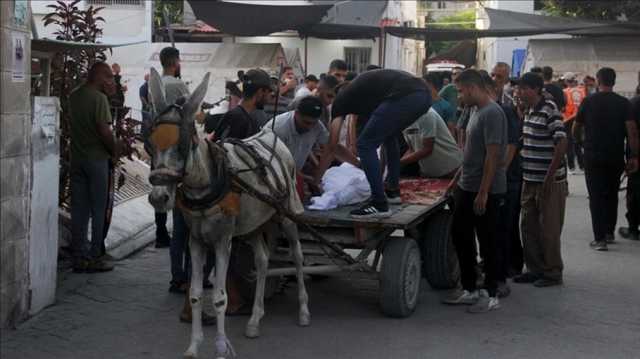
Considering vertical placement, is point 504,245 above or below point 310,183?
below

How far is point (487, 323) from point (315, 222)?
1.66 m

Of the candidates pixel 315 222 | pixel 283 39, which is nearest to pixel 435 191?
pixel 315 222

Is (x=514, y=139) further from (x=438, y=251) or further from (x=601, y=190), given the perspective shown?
(x=601, y=190)

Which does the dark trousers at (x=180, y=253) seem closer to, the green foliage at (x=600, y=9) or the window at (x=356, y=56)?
the green foliage at (x=600, y=9)

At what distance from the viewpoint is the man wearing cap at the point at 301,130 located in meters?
7.21

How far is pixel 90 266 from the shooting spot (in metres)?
8.59

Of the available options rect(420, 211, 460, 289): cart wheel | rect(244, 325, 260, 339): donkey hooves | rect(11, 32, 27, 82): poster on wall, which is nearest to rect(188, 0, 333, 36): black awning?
rect(420, 211, 460, 289): cart wheel

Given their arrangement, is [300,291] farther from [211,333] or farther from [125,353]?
[125,353]

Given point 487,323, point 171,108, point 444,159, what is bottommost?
point 487,323

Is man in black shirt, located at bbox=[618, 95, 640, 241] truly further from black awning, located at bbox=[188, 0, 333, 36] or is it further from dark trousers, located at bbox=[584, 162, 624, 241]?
black awning, located at bbox=[188, 0, 333, 36]

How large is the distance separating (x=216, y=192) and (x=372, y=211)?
1619 mm

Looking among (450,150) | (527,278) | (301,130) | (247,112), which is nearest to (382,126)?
(301,130)

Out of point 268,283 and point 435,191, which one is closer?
point 268,283

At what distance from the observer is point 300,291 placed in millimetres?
7020
